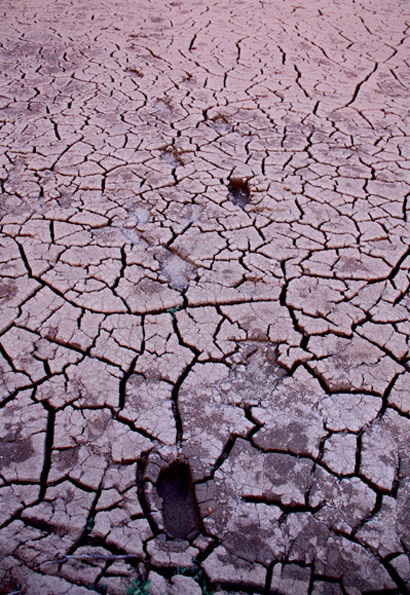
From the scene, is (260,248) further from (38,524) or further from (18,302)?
(38,524)

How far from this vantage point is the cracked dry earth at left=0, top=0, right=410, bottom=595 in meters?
1.71

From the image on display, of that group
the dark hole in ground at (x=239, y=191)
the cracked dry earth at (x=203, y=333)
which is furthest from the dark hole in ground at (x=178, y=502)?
the dark hole in ground at (x=239, y=191)

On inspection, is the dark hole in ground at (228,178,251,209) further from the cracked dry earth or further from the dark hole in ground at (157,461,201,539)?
the dark hole in ground at (157,461,201,539)

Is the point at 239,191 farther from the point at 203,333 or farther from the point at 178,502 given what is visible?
the point at 178,502

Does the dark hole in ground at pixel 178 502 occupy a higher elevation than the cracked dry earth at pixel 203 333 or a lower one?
lower

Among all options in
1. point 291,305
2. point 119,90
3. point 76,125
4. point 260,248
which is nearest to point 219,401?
point 291,305

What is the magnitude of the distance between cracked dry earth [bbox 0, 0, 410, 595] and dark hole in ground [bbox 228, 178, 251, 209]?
15 mm

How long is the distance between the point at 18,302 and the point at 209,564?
1.67 meters

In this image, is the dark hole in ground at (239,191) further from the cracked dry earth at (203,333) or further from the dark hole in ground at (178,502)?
the dark hole in ground at (178,502)

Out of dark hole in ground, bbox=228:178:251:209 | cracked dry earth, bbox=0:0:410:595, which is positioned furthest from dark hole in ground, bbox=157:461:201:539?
dark hole in ground, bbox=228:178:251:209

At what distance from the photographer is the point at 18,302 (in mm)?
2592

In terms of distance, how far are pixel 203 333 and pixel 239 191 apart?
1.44 metres

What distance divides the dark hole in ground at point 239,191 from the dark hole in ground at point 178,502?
2.01 meters

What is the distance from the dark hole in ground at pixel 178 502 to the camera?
178 centimetres
